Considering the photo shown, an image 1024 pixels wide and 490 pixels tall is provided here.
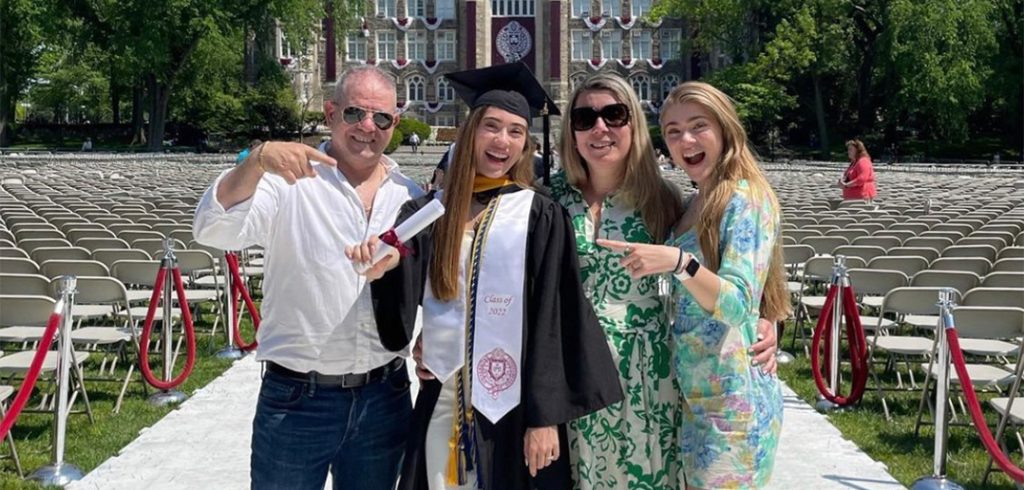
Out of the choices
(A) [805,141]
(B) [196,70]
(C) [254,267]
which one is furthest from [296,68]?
(C) [254,267]

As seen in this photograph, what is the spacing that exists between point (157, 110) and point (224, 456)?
156 feet

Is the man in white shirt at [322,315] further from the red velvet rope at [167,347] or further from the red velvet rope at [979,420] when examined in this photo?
the red velvet rope at [167,347]

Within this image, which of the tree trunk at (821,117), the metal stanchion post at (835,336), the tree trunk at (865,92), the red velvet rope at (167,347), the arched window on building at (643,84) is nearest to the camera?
the metal stanchion post at (835,336)

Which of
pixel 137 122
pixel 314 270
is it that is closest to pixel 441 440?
pixel 314 270

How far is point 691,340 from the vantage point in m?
2.95

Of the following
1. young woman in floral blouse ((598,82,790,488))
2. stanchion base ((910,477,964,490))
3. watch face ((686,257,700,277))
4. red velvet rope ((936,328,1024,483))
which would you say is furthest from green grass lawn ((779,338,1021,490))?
A: watch face ((686,257,700,277))

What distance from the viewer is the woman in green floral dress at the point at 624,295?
3006mm

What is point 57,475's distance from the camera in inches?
199

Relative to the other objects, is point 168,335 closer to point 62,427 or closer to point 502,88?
point 62,427

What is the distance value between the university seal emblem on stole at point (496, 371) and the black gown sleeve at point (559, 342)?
54mm

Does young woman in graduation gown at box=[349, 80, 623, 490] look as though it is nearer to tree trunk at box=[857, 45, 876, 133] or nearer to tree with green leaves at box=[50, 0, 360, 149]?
tree with green leaves at box=[50, 0, 360, 149]

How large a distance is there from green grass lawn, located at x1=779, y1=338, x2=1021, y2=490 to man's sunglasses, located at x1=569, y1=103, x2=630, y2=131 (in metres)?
3.08

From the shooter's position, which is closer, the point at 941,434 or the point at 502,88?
the point at 502,88

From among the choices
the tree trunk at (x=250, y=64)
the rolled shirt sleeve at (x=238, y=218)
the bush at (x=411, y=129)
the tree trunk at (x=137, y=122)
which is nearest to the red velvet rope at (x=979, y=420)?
the rolled shirt sleeve at (x=238, y=218)
